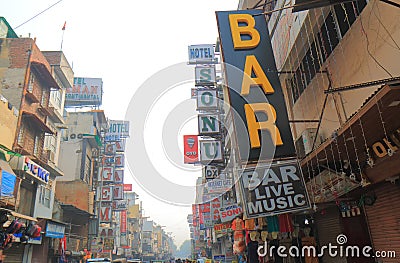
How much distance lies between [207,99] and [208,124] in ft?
→ 6.47

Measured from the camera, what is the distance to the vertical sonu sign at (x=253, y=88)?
669 centimetres

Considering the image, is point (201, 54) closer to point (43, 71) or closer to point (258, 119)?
point (43, 71)

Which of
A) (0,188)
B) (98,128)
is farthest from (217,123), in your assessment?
(98,128)

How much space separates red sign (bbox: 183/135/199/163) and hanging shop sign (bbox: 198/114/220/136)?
698 cm

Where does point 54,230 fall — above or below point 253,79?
below

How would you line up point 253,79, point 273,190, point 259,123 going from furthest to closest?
point 253,79 < point 259,123 < point 273,190

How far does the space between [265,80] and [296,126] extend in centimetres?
437

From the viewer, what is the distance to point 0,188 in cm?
1170


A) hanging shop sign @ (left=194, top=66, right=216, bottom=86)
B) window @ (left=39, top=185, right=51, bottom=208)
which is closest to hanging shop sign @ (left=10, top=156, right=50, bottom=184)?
window @ (left=39, top=185, right=51, bottom=208)

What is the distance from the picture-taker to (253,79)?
7449 mm

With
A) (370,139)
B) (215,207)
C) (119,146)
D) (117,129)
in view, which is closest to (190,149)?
(215,207)

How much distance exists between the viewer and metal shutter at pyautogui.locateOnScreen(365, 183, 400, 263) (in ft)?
20.2

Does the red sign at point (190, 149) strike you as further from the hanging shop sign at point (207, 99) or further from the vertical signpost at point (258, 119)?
the vertical signpost at point (258, 119)

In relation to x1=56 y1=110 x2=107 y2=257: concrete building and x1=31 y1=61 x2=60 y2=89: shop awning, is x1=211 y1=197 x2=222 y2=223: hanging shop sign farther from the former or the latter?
x1=31 y1=61 x2=60 y2=89: shop awning
